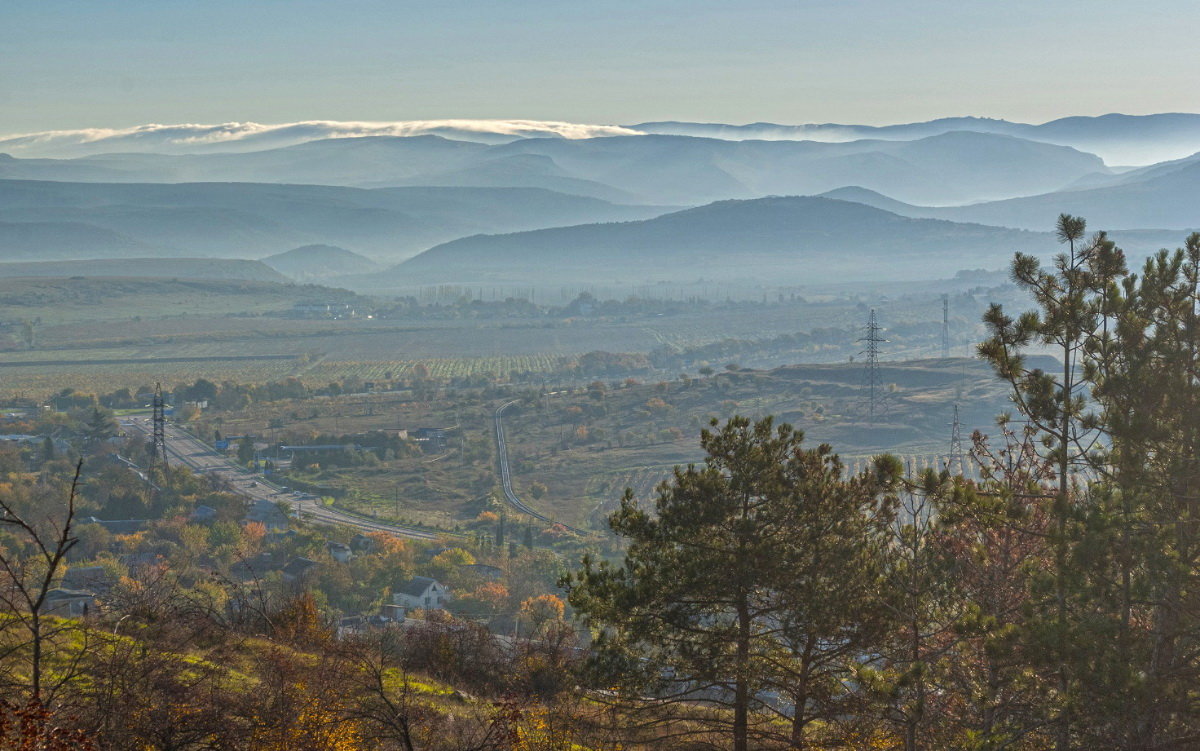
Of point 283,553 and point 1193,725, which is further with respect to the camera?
point 283,553

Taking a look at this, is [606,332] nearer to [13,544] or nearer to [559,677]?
[13,544]

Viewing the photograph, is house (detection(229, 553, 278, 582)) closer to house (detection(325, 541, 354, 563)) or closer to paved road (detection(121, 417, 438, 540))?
house (detection(325, 541, 354, 563))

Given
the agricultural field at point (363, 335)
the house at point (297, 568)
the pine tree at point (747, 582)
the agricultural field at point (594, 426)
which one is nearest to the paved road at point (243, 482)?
the agricultural field at point (594, 426)

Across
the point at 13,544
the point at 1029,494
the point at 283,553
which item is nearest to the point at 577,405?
the point at 283,553

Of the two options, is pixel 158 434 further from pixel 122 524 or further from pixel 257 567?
pixel 257 567

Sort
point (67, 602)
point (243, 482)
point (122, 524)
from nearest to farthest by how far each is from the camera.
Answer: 1. point (67, 602)
2. point (122, 524)
3. point (243, 482)

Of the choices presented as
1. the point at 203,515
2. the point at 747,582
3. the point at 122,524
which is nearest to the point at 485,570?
the point at 203,515
